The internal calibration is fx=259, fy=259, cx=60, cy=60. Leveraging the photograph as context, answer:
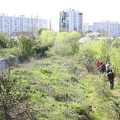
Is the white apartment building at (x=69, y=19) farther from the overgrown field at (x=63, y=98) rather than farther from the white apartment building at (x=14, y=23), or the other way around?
the overgrown field at (x=63, y=98)

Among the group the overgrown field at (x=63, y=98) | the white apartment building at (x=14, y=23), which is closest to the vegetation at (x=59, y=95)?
the overgrown field at (x=63, y=98)

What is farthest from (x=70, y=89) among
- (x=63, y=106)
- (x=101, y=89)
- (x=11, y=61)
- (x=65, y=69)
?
(x=11, y=61)

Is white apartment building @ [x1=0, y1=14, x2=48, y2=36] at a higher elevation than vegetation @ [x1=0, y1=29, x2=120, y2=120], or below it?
higher

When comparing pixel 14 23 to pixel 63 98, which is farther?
pixel 14 23

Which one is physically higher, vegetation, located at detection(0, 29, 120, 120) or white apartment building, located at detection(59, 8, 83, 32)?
white apartment building, located at detection(59, 8, 83, 32)

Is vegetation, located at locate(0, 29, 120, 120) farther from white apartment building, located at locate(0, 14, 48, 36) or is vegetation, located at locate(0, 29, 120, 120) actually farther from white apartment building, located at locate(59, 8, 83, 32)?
white apartment building, located at locate(0, 14, 48, 36)

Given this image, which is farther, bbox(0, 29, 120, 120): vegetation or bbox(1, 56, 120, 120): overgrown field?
bbox(1, 56, 120, 120): overgrown field

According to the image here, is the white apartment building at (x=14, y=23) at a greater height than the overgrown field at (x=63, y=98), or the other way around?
the white apartment building at (x=14, y=23)

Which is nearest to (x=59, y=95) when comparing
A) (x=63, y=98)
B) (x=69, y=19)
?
(x=63, y=98)

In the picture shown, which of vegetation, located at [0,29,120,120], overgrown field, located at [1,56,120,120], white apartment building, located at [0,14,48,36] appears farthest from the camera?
white apartment building, located at [0,14,48,36]

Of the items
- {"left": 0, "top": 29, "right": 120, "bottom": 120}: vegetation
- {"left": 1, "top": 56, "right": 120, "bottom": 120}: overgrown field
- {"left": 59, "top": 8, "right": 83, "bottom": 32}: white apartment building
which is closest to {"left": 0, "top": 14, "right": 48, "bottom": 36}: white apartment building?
{"left": 59, "top": 8, "right": 83, "bottom": 32}: white apartment building

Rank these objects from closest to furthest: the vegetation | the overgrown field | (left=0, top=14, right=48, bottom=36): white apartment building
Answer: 1. the vegetation
2. the overgrown field
3. (left=0, top=14, right=48, bottom=36): white apartment building

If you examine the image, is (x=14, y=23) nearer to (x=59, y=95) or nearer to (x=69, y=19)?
(x=69, y=19)

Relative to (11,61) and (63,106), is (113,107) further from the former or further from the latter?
(11,61)
